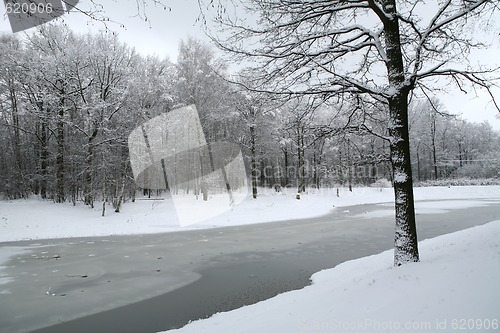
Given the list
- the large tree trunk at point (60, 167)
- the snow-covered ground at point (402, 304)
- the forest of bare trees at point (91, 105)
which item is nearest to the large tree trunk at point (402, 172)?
the snow-covered ground at point (402, 304)

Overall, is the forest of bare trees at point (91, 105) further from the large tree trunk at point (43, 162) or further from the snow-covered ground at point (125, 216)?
the snow-covered ground at point (125, 216)

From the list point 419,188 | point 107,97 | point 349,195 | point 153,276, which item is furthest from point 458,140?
point 153,276

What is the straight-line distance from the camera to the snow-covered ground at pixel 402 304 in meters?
3.27

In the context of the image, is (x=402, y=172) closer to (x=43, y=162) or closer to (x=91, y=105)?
(x=91, y=105)

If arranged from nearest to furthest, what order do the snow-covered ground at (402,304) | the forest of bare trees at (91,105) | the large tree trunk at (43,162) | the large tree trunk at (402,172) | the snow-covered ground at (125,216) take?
the snow-covered ground at (402,304), the large tree trunk at (402,172), the snow-covered ground at (125,216), the forest of bare trees at (91,105), the large tree trunk at (43,162)

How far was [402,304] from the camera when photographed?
382 centimetres

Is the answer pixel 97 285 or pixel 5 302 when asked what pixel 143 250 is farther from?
pixel 5 302

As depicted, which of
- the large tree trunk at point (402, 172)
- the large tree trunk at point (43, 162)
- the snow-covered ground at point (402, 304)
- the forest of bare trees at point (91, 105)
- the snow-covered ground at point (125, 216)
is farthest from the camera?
the large tree trunk at point (43, 162)

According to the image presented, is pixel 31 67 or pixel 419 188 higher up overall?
pixel 31 67

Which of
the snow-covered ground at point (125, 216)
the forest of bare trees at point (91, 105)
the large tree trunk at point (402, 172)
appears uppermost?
the forest of bare trees at point (91, 105)

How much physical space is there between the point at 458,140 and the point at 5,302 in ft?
232

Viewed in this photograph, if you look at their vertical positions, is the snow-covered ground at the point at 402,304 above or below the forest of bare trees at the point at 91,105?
below

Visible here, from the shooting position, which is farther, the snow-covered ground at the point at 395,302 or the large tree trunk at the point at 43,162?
the large tree trunk at the point at 43,162

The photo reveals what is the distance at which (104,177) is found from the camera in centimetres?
2048
